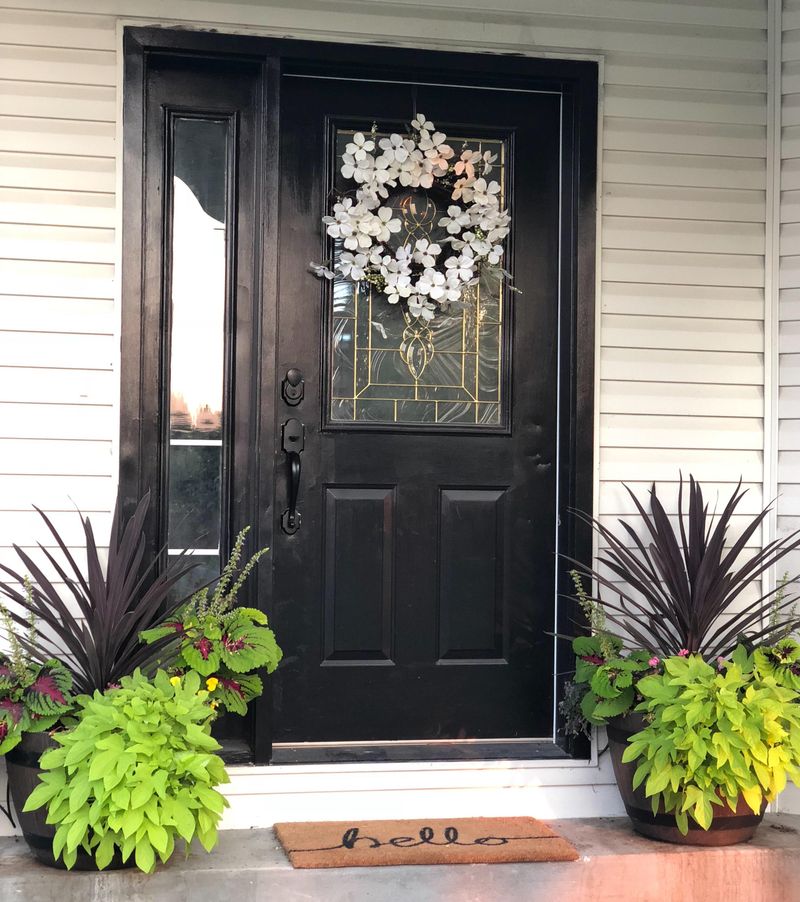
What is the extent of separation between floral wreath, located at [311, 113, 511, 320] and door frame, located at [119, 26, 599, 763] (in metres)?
0.20

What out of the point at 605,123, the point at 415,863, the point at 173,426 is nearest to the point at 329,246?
the point at 173,426

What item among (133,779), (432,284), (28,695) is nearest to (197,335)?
(432,284)

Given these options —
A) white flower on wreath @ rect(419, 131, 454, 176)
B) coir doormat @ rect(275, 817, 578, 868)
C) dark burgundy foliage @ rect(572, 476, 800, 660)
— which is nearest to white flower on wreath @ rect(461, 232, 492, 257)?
white flower on wreath @ rect(419, 131, 454, 176)

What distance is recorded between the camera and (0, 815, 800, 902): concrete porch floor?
2.83 m

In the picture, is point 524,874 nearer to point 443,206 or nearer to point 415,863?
point 415,863

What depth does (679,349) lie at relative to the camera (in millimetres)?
3588

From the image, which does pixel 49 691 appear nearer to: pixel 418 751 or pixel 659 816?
pixel 418 751

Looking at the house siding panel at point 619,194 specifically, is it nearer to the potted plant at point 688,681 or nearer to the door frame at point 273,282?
the door frame at point 273,282

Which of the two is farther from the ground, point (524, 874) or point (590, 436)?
point (590, 436)

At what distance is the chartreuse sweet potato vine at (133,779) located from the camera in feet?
8.69

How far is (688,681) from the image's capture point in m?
3.01

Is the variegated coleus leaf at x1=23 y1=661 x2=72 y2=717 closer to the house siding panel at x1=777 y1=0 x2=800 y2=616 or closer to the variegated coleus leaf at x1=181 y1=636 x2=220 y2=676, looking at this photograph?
the variegated coleus leaf at x1=181 y1=636 x2=220 y2=676

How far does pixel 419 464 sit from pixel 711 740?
119cm

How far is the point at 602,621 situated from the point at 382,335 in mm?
1095
